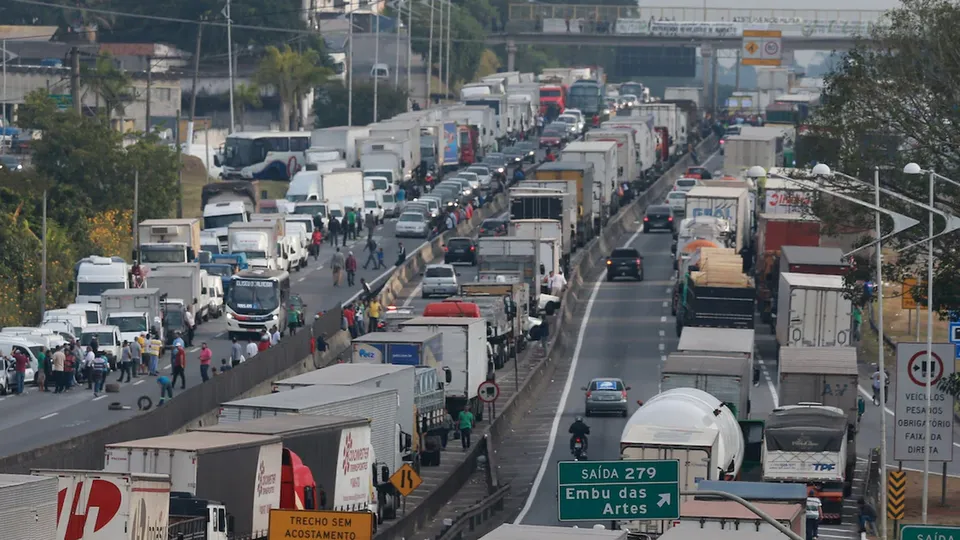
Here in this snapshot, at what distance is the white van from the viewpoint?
70.1 metres

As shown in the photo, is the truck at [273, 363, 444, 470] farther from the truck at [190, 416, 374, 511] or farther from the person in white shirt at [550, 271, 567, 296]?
the person in white shirt at [550, 271, 567, 296]

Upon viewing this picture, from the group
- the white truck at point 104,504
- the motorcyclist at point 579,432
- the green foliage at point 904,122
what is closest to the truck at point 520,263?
the green foliage at point 904,122

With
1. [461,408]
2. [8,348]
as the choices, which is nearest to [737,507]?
[461,408]

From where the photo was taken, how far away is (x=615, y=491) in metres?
26.4

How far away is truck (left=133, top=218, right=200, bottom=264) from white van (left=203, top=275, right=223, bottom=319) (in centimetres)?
271

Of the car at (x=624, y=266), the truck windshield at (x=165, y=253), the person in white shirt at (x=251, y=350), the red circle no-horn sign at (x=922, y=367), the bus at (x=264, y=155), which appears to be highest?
the bus at (x=264, y=155)

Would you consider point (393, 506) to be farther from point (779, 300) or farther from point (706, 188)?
point (706, 188)

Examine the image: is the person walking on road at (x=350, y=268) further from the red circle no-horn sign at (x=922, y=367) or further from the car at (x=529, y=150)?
the car at (x=529, y=150)

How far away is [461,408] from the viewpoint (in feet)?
177

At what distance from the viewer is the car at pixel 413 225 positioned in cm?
8956

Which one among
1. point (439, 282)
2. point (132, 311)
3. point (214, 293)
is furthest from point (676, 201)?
point (132, 311)

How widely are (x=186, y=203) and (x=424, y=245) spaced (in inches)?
1020

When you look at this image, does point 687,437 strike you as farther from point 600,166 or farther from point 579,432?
point 600,166

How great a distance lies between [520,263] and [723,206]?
13800 mm
